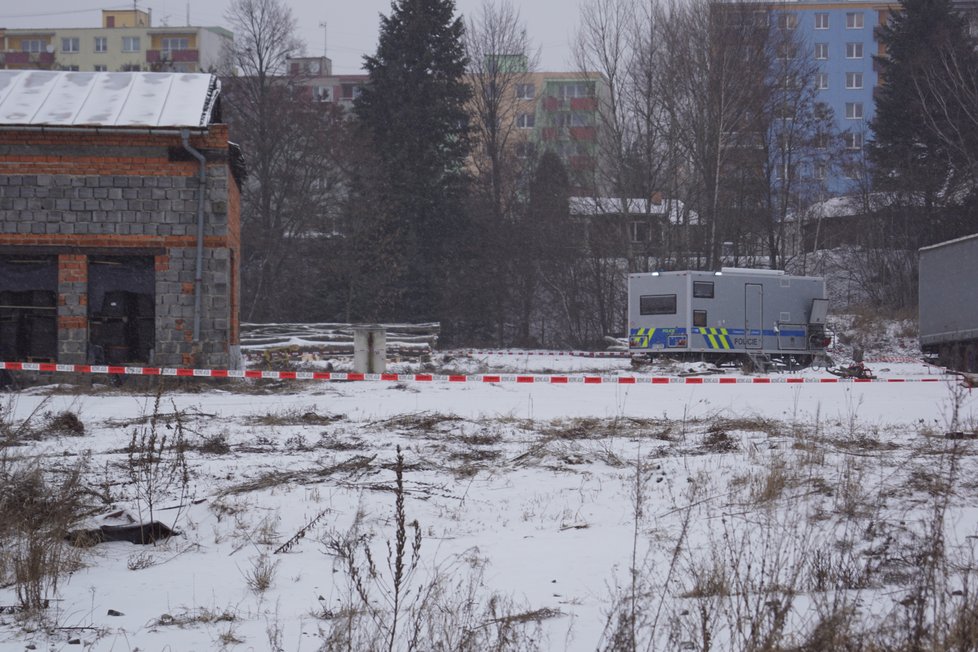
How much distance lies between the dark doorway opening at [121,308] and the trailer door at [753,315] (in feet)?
55.2

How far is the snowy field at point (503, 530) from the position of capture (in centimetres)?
540

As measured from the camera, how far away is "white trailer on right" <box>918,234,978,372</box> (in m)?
25.6

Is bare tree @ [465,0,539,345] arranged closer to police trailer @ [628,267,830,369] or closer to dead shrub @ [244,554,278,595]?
police trailer @ [628,267,830,369]

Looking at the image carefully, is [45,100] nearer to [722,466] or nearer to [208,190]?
[208,190]

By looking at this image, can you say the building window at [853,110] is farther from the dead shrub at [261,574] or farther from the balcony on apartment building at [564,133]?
the dead shrub at [261,574]

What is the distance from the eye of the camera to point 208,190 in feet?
69.8

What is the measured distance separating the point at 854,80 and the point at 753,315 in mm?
49421

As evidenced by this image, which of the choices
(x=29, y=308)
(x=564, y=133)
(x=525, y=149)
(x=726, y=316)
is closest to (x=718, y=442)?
(x=29, y=308)

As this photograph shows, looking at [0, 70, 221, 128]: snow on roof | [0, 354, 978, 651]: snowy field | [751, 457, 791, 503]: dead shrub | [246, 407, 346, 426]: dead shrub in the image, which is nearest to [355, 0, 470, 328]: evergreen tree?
[0, 70, 221, 128]: snow on roof

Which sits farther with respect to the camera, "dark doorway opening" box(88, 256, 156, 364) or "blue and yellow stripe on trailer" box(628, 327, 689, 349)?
"blue and yellow stripe on trailer" box(628, 327, 689, 349)

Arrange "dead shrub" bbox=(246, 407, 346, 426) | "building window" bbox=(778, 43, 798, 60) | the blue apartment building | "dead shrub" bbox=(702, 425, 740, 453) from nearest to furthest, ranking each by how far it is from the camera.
Result: "dead shrub" bbox=(702, 425, 740, 453)
"dead shrub" bbox=(246, 407, 346, 426)
"building window" bbox=(778, 43, 798, 60)
the blue apartment building

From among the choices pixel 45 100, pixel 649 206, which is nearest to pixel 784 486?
pixel 45 100

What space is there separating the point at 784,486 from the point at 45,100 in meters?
19.6

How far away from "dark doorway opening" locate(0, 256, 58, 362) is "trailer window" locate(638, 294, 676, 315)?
16.3 metres
